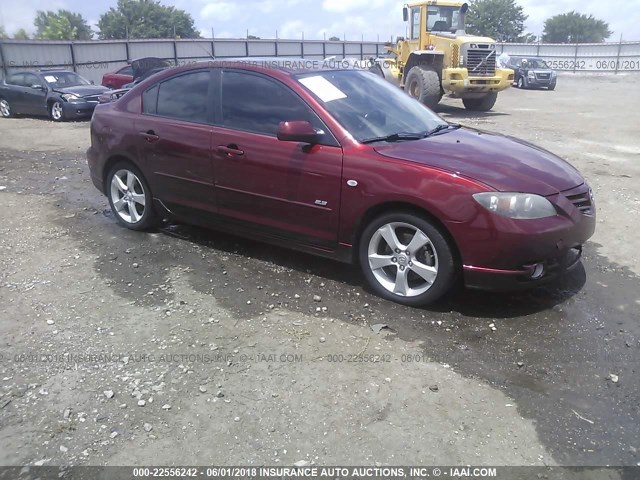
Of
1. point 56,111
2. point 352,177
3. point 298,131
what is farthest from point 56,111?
point 352,177

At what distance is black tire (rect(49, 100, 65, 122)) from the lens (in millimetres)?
14680

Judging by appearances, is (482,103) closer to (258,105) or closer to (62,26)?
(258,105)

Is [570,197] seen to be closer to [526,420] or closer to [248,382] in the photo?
[526,420]

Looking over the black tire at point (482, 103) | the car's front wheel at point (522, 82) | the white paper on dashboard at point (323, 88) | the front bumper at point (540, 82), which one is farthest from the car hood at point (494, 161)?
the car's front wheel at point (522, 82)

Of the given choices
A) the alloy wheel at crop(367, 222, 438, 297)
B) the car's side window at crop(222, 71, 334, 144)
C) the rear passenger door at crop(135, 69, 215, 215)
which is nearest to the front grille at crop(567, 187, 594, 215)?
the alloy wheel at crop(367, 222, 438, 297)

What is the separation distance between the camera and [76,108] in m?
14.5

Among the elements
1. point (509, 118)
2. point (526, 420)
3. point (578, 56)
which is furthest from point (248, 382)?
point (578, 56)

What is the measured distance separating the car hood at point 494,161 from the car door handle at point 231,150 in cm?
118

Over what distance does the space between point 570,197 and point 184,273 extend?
302 centimetres

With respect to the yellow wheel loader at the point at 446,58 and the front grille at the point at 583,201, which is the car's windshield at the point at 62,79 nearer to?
the yellow wheel loader at the point at 446,58

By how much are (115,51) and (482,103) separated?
62.2ft

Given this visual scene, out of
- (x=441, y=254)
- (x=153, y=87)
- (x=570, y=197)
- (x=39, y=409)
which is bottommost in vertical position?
(x=39, y=409)

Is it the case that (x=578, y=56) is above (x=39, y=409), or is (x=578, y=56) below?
above

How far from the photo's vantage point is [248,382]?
3113 mm
